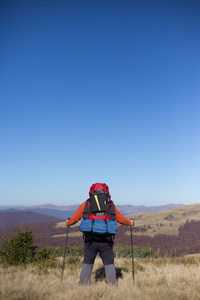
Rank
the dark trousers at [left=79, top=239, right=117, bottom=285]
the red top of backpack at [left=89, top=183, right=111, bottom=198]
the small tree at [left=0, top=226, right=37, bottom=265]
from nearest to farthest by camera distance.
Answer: the dark trousers at [left=79, top=239, right=117, bottom=285]
the red top of backpack at [left=89, top=183, right=111, bottom=198]
the small tree at [left=0, top=226, right=37, bottom=265]

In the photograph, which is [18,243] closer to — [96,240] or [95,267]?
[95,267]

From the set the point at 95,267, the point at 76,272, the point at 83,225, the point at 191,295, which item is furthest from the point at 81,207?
the point at 95,267

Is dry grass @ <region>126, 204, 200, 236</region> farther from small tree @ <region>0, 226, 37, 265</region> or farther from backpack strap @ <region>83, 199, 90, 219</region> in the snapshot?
backpack strap @ <region>83, 199, 90, 219</region>

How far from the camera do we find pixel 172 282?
5.65 meters

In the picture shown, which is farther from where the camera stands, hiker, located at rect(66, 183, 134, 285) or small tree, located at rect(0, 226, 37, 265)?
small tree, located at rect(0, 226, 37, 265)

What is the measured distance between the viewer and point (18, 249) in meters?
8.34

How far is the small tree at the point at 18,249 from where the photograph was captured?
26.9 feet

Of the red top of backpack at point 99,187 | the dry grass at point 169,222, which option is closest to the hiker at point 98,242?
the red top of backpack at point 99,187

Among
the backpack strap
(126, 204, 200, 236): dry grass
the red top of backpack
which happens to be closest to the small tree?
the backpack strap

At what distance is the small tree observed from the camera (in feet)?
26.9

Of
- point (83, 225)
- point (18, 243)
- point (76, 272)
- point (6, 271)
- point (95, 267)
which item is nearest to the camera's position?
point (83, 225)

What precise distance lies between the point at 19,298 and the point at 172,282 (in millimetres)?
3768

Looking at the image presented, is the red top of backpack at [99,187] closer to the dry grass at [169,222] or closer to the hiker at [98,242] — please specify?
the hiker at [98,242]

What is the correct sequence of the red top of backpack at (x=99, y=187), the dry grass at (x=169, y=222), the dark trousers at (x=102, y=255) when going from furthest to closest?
the dry grass at (x=169, y=222) < the red top of backpack at (x=99, y=187) < the dark trousers at (x=102, y=255)
